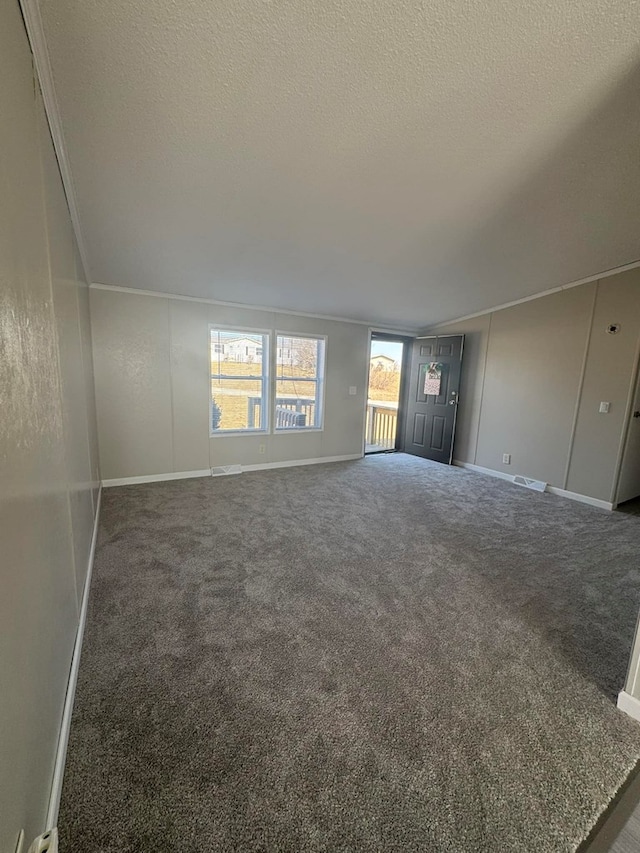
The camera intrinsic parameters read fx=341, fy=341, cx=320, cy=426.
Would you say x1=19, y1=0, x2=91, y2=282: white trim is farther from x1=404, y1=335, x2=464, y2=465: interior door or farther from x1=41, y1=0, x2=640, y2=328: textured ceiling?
x1=404, y1=335, x2=464, y2=465: interior door

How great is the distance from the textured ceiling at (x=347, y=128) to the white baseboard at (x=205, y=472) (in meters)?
2.36

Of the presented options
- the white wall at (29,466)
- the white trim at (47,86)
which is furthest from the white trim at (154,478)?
the white trim at (47,86)

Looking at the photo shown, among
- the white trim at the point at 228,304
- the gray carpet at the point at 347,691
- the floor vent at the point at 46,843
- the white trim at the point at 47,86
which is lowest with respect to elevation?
the gray carpet at the point at 347,691

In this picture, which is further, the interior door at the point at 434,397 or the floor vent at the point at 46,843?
the interior door at the point at 434,397

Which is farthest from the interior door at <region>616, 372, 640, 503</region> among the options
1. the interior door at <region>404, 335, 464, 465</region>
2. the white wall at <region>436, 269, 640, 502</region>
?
the interior door at <region>404, 335, 464, 465</region>

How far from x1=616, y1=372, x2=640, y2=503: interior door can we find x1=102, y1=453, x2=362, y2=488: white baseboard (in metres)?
3.38

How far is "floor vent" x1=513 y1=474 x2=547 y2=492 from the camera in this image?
4402mm

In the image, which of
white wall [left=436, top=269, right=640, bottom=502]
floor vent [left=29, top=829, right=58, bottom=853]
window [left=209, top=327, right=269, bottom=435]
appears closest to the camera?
floor vent [left=29, top=829, right=58, bottom=853]

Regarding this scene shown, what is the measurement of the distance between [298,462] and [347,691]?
385cm

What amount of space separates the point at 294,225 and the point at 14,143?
2.04 m

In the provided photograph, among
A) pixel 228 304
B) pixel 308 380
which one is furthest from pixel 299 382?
pixel 228 304

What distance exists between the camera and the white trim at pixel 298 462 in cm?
491

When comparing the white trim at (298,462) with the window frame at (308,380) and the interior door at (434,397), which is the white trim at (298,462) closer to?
the window frame at (308,380)

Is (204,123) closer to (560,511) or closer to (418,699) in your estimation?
(418,699)
